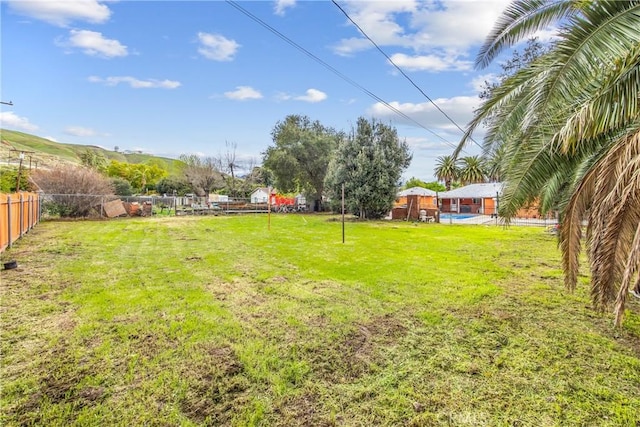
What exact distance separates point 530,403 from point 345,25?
8490 mm

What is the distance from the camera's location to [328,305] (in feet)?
14.2

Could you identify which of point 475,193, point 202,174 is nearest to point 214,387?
point 475,193

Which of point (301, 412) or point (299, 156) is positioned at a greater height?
point (299, 156)

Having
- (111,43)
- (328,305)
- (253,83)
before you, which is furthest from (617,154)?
(253,83)

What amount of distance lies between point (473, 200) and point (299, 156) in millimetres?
18708

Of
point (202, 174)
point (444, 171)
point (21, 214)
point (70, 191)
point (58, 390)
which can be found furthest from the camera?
point (444, 171)

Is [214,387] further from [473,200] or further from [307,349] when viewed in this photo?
[473,200]

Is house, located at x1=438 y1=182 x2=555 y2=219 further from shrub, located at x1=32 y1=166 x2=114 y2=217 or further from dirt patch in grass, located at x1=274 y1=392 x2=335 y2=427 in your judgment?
dirt patch in grass, located at x1=274 y1=392 x2=335 y2=427

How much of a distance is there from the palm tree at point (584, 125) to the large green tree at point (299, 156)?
21.8 meters

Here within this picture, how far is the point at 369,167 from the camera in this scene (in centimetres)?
1845

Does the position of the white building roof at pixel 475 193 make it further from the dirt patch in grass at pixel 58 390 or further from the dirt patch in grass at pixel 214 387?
the dirt patch in grass at pixel 58 390

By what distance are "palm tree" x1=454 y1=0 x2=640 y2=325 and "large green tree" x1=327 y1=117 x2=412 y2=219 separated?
14.2m

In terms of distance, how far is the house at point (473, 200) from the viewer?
99.7 feet

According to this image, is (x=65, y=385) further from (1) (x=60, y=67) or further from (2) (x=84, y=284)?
(1) (x=60, y=67)
